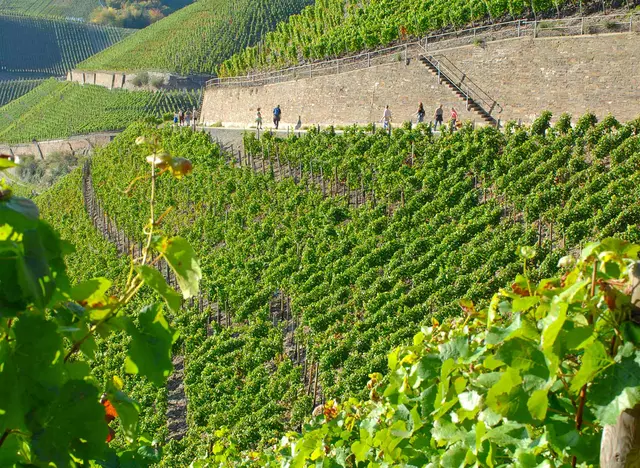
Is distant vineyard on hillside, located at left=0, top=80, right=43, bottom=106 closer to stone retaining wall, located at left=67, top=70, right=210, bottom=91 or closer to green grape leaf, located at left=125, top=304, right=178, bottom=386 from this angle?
stone retaining wall, located at left=67, top=70, right=210, bottom=91

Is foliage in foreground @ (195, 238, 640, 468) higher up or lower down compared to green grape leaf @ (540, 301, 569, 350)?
lower down

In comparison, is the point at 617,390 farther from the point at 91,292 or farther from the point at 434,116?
the point at 434,116

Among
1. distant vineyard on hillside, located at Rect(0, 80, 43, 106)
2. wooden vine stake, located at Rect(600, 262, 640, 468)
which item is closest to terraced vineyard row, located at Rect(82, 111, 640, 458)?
wooden vine stake, located at Rect(600, 262, 640, 468)

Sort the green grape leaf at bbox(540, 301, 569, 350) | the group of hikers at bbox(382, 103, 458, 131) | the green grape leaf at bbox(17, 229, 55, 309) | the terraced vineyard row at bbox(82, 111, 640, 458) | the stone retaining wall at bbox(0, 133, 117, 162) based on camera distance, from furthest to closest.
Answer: the stone retaining wall at bbox(0, 133, 117, 162), the group of hikers at bbox(382, 103, 458, 131), the terraced vineyard row at bbox(82, 111, 640, 458), the green grape leaf at bbox(540, 301, 569, 350), the green grape leaf at bbox(17, 229, 55, 309)

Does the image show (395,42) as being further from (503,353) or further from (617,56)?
(503,353)

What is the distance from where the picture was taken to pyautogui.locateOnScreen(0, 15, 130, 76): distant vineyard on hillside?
273 ft

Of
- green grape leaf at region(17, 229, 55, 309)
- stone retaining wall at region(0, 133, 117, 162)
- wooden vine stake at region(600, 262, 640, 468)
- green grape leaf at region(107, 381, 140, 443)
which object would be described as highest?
green grape leaf at region(17, 229, 55, 309)

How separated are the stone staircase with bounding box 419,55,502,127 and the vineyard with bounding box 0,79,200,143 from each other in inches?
946

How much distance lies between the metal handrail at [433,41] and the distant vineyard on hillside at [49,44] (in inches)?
2368

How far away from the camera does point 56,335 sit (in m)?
1.51

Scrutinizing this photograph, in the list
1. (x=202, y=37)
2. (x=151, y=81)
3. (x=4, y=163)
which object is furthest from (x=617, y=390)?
(x=202, y=37)

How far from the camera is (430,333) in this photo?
2.84 meters

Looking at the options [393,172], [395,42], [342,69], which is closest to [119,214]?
[342,69]

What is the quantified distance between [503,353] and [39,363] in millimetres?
929
